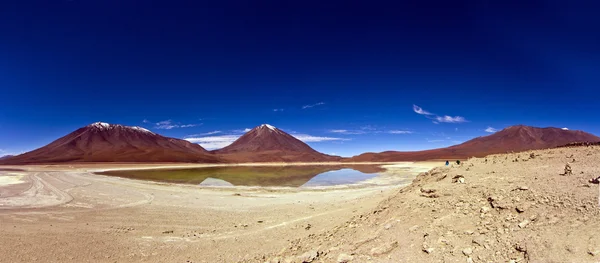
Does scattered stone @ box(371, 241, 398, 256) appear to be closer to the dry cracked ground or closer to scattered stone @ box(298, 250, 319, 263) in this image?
the dry cracked ground

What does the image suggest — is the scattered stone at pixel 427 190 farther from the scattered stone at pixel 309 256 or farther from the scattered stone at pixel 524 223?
the scattered stone at pixel 309 256

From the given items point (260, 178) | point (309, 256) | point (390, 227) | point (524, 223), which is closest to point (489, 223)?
point (524, 223)

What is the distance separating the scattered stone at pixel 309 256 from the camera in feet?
20.0

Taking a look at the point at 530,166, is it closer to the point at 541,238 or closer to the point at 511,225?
→ the point at 511,225

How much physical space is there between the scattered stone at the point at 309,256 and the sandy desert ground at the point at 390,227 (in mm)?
43

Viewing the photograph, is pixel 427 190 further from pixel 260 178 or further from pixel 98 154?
pixel 98 154

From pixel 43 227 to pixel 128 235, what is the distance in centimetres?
373

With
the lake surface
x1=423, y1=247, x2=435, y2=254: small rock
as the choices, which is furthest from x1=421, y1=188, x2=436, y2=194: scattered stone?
the lake surface

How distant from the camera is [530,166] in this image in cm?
816

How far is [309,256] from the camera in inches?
246

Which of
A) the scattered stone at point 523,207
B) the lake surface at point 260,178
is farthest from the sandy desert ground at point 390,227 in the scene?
the lake surface at point 260,178

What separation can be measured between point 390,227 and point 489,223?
191 cm

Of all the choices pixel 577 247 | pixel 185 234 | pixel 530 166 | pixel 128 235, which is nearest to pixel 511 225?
pixel 577 247

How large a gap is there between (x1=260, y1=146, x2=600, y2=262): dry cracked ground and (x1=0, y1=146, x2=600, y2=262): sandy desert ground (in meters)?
0.02
